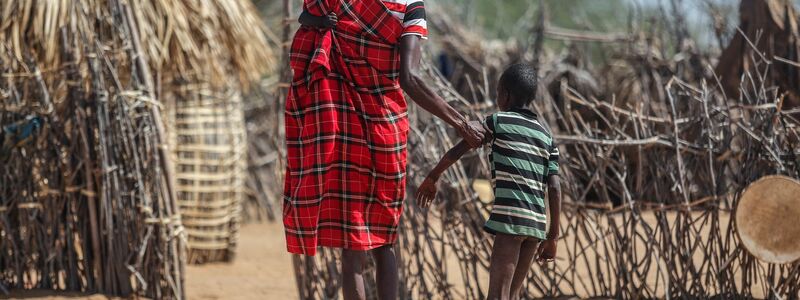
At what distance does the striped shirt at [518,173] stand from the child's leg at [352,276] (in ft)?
1.53

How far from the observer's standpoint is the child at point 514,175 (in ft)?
10.7

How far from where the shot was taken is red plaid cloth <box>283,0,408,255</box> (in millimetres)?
3279

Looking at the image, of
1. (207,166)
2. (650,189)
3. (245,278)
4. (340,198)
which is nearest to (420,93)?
(340,198)

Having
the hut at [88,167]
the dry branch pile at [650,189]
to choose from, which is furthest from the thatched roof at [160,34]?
the dry branch pile at [650,189]

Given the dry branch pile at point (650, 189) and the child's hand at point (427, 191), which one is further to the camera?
the dry branch pile at point (650, 189)

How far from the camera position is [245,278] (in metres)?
7.07

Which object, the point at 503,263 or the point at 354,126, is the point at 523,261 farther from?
the point at 354,126

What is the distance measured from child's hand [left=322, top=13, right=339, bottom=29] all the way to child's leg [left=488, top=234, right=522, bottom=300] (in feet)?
2.92

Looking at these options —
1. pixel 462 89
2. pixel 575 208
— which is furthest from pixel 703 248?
pixel 462 89

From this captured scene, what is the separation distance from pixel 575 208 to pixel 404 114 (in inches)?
51.3

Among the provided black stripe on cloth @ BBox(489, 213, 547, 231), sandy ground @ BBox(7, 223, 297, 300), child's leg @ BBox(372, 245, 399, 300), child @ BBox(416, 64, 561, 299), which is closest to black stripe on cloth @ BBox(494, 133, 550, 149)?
child @ BBox(416, 64, 561, 299)

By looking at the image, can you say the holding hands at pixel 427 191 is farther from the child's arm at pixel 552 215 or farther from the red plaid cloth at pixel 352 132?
the child's arm at pixel 552 215

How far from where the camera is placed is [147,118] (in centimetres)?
479

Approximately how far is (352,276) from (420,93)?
0.66 meters
